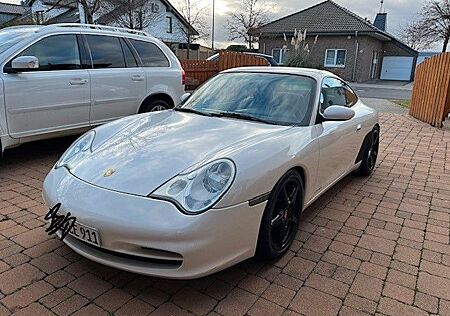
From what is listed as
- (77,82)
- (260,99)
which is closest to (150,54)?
(77,82)

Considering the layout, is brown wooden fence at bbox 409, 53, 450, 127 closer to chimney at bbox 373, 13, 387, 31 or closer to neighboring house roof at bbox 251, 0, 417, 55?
neighboring house roof at bbox 251, 0, 417, 55

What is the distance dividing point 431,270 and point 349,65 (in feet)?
90.7

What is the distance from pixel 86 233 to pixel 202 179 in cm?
75

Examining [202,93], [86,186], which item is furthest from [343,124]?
[86,186]

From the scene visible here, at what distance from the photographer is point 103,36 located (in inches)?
199

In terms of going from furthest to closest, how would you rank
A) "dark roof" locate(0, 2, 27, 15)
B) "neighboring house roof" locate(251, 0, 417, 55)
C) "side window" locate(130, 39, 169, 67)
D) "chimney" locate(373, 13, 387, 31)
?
1. "dark roof" locate(0, 2, 27, 15)
2. "chimney" locate(373, 13, 387, 31)
3. "neighboring house roof" locate(251, 0, 417, 55)
4. "side window" locate(130, 39, 169, 67)

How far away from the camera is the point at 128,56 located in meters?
5.36

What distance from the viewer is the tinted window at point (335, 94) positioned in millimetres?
3412

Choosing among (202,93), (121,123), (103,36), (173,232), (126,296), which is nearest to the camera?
(173,232)

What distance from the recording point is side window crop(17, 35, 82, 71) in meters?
4.36

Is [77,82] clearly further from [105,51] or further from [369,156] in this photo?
[369,156]

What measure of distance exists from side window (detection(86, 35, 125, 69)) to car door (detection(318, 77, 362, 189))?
3097 mm

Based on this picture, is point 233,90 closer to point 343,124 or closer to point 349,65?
point 343,124

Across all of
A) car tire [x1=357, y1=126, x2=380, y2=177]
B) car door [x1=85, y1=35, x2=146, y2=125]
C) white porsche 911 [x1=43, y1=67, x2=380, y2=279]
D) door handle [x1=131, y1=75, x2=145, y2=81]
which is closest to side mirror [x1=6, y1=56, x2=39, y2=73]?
car door [x1=85, y1=35, x2=146, y2=125]
